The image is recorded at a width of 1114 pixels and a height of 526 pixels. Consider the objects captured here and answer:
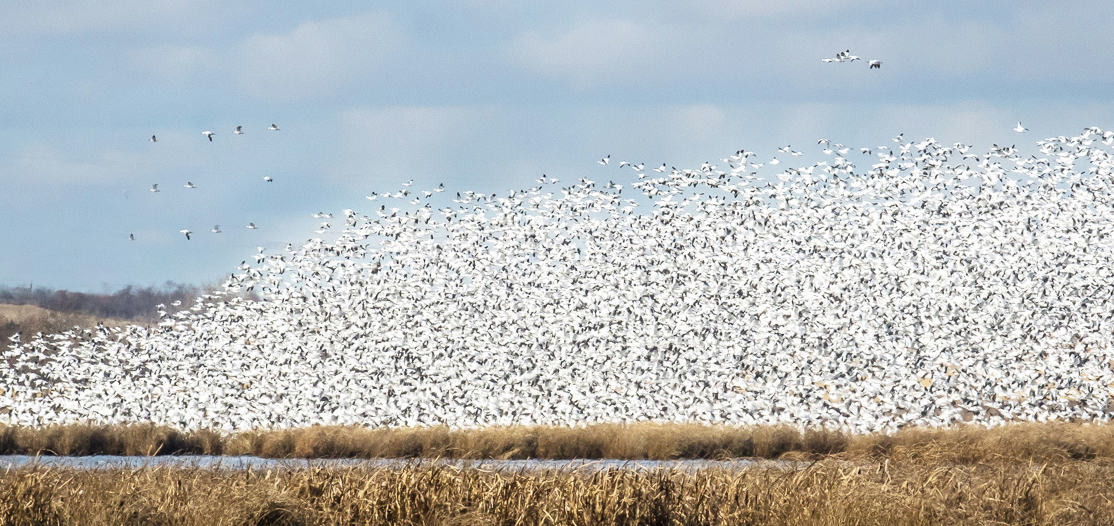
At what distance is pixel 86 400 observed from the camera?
3212 centimetres

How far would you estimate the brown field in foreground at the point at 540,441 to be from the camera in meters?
22.0

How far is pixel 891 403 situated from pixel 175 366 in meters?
21.5

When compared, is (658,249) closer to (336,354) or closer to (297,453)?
(336,354)

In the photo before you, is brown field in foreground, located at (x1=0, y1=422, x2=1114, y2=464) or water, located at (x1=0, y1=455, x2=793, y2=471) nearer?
water, located at (x1=0, y1=455, x2=793, y2=471)

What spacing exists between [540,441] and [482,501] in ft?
47.3

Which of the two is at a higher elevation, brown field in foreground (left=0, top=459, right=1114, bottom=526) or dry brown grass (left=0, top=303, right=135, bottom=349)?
dry brown grass (left=0, top=303, right=135, bottom=349)

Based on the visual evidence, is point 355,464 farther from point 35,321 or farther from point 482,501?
point 35,321

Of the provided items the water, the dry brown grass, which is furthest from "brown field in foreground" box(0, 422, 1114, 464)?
the dry brown grass

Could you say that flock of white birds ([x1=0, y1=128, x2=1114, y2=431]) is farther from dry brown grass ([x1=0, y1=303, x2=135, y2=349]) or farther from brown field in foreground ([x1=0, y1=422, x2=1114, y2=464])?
dry brown grass ([x1=0, y1=303, x2=135, y2=349])


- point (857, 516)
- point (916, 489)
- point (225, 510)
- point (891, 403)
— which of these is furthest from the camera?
point (891, 403)

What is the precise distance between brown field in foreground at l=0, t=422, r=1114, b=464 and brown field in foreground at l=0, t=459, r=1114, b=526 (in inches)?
405

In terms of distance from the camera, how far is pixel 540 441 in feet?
78.2

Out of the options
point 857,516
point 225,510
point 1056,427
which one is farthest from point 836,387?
point 225,510

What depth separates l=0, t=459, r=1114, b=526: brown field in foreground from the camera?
919 cm
